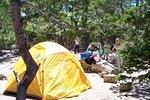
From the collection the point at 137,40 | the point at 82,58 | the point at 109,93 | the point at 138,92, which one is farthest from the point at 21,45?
the point at 82,58

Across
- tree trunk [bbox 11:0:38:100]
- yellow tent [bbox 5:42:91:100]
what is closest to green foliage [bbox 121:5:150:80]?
yellow tent [bbox 5:42:91:100]

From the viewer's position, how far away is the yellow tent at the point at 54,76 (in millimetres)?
11812

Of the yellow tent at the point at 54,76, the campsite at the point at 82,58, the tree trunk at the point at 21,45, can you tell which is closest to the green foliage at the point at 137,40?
the campsite at the point at 82,58

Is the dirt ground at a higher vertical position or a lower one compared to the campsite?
lower

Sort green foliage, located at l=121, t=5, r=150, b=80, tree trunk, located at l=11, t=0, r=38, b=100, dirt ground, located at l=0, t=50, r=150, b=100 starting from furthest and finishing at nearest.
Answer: dirt ground, located at l=0, t=50, r=150, b=100
green foliage, located at l=121, t=5, r=150, b=80
tree trunk, located at l=11, t=0, r=38, b=100

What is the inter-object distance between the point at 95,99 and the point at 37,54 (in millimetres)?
2669

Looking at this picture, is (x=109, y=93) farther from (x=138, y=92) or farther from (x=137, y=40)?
(x=137, y=40)

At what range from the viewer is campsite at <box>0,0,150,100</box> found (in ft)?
22.0

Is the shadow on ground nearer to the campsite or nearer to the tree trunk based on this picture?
the campsite

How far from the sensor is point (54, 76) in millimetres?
12164

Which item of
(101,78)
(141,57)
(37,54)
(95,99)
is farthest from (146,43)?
(101,78)

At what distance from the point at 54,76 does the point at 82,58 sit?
572cm

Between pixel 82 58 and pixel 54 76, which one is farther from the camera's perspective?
pixel 82 58

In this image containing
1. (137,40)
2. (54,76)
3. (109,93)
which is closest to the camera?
(137,40)
